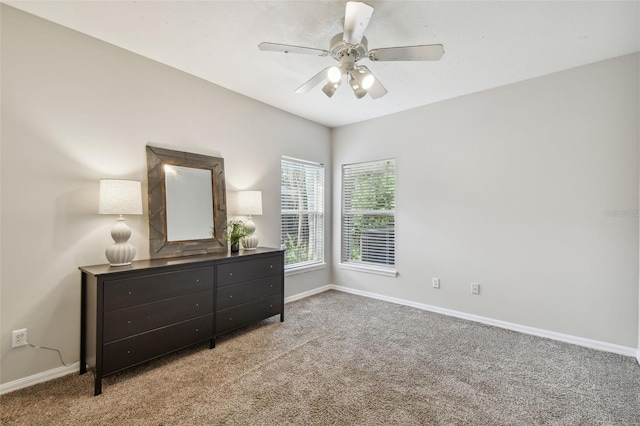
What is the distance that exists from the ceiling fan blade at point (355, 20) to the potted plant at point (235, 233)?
6.78ft

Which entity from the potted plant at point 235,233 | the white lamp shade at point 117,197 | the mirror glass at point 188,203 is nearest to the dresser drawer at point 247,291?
the potted plant at point 235,233

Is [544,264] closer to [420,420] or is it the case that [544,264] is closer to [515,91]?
[515,91]

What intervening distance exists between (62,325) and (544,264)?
426 centimetres

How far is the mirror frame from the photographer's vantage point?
2.70 meters

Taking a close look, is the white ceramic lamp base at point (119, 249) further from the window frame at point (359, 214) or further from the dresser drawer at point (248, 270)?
the window frame at point (359, 214)

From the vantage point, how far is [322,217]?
15.3ft

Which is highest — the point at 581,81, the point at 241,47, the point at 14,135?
the point at 241,47

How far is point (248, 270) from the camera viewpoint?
117 inches

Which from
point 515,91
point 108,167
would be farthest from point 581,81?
point 108,167

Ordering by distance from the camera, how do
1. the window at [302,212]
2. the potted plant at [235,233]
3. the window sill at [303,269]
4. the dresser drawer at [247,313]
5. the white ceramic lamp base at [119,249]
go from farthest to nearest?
1. the window at [302,212]
2. the window sill at [303,269]
3. the potted plant at [235,233]
4. the dresser drawer at [247,313]
5. the white ceramic lamp base at [119,249]

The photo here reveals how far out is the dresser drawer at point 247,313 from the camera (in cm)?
274

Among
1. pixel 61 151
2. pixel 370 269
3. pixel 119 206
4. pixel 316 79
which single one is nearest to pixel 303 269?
pixel 370 269

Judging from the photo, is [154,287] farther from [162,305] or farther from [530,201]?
[530,201]

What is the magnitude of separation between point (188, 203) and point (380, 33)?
7.45 ft
